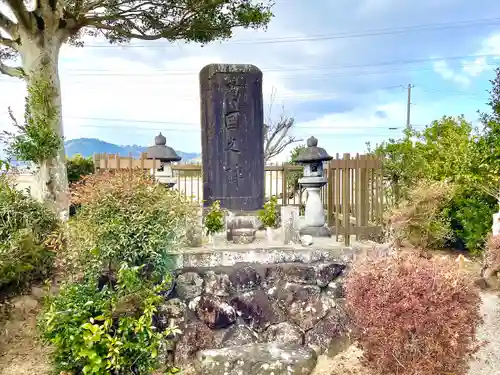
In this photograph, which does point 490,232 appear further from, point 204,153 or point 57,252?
point 57,252

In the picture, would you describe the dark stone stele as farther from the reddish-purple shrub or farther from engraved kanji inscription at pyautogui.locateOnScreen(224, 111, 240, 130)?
the reddish-purple shrub

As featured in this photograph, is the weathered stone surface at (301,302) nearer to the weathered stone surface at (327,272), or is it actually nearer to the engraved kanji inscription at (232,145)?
the weathered stone surface at (327,272)

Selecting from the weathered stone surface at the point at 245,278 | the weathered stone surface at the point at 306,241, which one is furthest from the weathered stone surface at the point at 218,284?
the weathered stone surface at the point at 306,241

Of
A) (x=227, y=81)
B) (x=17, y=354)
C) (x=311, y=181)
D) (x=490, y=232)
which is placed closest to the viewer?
(x=17, y=354)

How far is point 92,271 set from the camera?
4.19 metres

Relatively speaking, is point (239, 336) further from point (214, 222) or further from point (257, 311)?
point (214, 222)

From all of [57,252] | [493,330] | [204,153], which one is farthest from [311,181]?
[57,252]

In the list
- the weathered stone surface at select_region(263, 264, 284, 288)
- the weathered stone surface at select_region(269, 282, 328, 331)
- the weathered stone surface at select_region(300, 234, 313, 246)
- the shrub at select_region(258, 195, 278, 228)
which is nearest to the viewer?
the weathered stone surface at select_region(269, 282, 328, 331)

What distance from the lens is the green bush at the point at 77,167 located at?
1028cm

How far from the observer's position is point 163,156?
19.7 feet

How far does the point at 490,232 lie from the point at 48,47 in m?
9.24

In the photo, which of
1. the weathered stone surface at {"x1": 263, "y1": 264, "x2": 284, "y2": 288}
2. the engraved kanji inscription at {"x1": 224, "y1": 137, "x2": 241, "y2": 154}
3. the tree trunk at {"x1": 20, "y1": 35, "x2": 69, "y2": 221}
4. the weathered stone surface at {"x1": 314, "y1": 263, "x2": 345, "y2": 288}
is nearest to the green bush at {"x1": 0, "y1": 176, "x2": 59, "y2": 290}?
the tree trunk at {"x1": 20, "y1": 35, "x2": 69, "y2": 221}

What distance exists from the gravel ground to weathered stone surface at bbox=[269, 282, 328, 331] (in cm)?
161

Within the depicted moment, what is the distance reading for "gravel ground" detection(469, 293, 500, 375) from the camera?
4.33 metres
